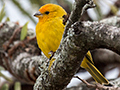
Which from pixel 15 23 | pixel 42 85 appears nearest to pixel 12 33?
pixel 15 23

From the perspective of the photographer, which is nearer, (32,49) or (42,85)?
(42,85)

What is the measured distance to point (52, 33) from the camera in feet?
7.69

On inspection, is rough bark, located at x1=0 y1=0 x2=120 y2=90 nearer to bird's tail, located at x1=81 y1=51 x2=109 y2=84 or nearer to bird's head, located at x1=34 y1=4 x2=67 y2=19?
bird's tail, located at x1=81 y1=51 x2=109 y2=84

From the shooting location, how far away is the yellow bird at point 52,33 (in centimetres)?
234

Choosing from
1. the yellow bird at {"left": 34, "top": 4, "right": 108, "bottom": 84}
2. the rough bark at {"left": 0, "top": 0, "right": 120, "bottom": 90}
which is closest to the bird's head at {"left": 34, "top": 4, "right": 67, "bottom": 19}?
the yellow bird at {"left": 34, "top": 4, "right": 108, "bottom": 84}

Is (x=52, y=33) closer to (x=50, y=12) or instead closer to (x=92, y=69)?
(x=50, y=12)

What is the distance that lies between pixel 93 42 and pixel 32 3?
2.52 meters

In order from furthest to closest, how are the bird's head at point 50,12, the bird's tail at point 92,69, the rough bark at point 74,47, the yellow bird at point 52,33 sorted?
the bird's head at point 50,12 → the bird's tail at point 92,69 → the yellow bird at point 52,33 → the rough bark at point 74,47

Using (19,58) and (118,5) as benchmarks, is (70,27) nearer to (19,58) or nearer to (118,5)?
(19,58)

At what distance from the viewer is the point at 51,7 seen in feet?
9.38

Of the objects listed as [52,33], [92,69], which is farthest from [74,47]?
[92,69]

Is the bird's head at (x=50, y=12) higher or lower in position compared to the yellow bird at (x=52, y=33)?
higher

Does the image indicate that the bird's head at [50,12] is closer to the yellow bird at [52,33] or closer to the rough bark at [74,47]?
the yellow bird at [52,33]

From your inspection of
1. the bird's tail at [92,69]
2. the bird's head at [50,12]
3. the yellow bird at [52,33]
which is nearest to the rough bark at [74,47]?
the yellow bird at [52,33]
